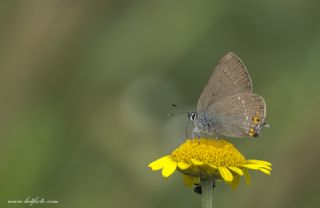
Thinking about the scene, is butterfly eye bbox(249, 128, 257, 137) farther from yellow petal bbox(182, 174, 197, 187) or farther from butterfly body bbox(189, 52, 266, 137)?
yellow petal bbox(182, 174, 197, 187)

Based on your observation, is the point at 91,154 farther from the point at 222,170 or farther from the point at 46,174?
the point at 222,170

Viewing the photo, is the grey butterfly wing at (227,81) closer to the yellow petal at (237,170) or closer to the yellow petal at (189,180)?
the yellow petal at (189,180)

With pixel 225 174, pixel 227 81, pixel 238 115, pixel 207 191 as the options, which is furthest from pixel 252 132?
pixel 207 191

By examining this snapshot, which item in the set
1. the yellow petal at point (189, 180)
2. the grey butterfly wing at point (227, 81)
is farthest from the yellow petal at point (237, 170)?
the grey butterfly wing at point (227, 81)

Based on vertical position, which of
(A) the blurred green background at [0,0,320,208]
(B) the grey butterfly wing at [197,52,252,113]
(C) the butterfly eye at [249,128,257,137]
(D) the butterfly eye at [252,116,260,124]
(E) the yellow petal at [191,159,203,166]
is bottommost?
(A) the blurred green background at [0,0,320,208]

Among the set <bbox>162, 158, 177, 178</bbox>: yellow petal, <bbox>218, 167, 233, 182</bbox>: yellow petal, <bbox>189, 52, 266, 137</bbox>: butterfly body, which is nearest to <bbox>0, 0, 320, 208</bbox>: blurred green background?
<bbox>189, 52, 266, 137</bbox>: butterfly body

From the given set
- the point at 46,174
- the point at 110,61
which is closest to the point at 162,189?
the point at 46,174

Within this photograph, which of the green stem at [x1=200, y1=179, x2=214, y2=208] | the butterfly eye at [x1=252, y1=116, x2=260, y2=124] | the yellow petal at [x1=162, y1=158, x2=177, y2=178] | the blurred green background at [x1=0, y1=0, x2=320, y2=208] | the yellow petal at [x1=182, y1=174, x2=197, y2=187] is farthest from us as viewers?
the blurred green background at [x1=0, y1=0, x2=320, y2=208]
